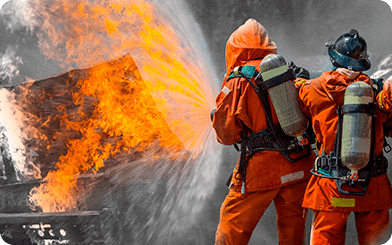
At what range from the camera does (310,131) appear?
3.40 m

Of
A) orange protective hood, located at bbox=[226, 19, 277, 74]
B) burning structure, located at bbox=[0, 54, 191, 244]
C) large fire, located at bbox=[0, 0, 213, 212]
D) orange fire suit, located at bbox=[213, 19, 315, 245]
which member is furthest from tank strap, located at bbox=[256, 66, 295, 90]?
burning structure, located at bbox=[0, 54, 191, 244]

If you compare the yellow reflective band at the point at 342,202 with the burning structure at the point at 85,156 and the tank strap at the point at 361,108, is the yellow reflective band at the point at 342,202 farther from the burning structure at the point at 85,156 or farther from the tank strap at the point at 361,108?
the burning structure at the point at 85,156

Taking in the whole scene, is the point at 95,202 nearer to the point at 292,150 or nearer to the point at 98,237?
the point at 98,237

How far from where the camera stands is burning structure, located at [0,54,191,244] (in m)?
5.00

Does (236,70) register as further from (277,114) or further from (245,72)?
(277,114)

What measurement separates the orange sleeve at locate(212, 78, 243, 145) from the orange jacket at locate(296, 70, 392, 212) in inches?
24.3

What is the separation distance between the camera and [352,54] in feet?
9.45

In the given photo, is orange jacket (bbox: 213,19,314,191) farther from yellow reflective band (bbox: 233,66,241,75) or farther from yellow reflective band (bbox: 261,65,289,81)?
yellow reflective band (bbox: 261,65,289,81)

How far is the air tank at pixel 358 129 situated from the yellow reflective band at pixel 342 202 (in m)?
0.27

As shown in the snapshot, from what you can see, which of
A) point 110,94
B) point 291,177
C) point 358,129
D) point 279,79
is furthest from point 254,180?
point 110,94

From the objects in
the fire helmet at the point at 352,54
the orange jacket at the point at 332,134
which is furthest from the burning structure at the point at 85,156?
the fire helmet at the point at 352,54

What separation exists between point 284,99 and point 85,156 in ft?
10.5

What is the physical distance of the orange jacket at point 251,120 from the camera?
326cm

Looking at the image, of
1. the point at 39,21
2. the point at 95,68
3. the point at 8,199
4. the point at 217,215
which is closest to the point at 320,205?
the point at 217,215
